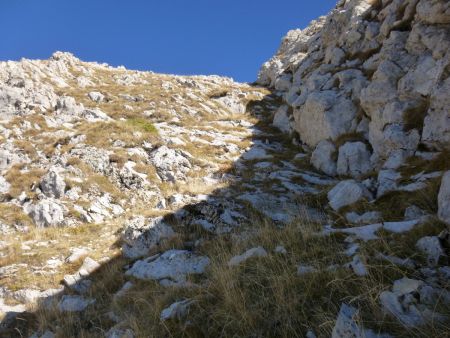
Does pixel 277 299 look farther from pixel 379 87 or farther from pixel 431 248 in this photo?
pixel 379 87

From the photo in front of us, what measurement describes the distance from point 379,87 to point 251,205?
8462 millimetres

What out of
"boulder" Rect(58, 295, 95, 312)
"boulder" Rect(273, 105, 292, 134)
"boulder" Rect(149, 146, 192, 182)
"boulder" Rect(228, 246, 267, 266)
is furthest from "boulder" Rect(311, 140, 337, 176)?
"boulder" Rect(58, 295, 95, 312)

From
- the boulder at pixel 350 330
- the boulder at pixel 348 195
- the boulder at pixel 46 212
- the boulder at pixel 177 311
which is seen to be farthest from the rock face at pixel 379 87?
the boulder at pixel 46 212

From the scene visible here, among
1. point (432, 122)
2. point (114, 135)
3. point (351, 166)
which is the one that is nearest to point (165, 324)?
point (432, 122)

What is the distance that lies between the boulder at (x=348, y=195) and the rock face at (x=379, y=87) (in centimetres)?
231

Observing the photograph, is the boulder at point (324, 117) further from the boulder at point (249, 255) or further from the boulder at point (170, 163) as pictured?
the boulder at point (249, 255)

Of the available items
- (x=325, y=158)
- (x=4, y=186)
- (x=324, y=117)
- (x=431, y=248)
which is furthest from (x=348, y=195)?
(x=4, y=186)

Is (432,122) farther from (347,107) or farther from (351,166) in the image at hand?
(347,107)

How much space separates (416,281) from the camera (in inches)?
174

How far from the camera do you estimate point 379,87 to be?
16.7 meters

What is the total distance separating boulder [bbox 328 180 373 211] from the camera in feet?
34.2

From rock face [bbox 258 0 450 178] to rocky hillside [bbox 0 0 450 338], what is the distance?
98 millimetres

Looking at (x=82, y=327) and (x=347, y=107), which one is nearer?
(x=82, y=327)

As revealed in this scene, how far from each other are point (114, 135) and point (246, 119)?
1409cm
